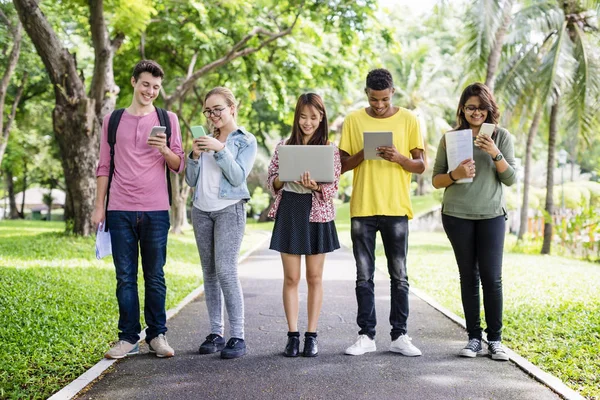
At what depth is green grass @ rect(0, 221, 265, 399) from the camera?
16.8ft

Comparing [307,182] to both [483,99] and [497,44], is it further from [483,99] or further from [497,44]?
[497,44]

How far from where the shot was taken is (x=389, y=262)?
19.2 feet

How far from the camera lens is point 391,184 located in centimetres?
575

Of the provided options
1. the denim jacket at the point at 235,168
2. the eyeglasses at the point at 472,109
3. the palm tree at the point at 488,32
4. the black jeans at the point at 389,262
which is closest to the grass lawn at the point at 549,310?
the black jeans at the point at 389,262

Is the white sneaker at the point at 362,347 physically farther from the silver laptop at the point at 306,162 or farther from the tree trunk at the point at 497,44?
the tree trunk at the point at 497,44

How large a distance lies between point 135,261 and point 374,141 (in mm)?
2158

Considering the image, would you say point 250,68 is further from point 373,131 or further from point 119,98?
point 373,131

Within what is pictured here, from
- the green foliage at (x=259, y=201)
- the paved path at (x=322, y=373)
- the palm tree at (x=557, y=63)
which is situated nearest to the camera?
the paved path at (x=322, y=373)

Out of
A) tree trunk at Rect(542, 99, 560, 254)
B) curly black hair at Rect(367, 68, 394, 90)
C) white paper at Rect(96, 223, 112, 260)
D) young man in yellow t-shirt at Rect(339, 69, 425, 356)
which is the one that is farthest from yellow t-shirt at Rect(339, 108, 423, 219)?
tree trunk at Rect(542, 99, 560, 254)

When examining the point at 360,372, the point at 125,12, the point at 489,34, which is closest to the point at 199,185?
the point at 360,372

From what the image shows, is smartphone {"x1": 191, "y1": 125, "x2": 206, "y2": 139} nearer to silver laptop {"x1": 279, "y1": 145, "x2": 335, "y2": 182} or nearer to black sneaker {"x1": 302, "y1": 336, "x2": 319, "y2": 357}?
silver laptop {"x1": 279, "y1": 145, "x2": 335, "y2": 182}

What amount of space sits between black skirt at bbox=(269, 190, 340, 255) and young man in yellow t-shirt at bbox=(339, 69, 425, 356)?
0.34 m

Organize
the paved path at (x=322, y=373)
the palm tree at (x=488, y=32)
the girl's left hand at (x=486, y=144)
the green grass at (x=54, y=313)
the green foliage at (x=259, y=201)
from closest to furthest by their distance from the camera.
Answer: the paved path at (x=322, y=373)
the green grass at (x=54, y=313)
the girl's left hand at (x=486, y=144)
the palm tree at (x=488, y=32)
the green foliage at (x=259, y=201)

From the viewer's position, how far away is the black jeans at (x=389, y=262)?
19.0ft
